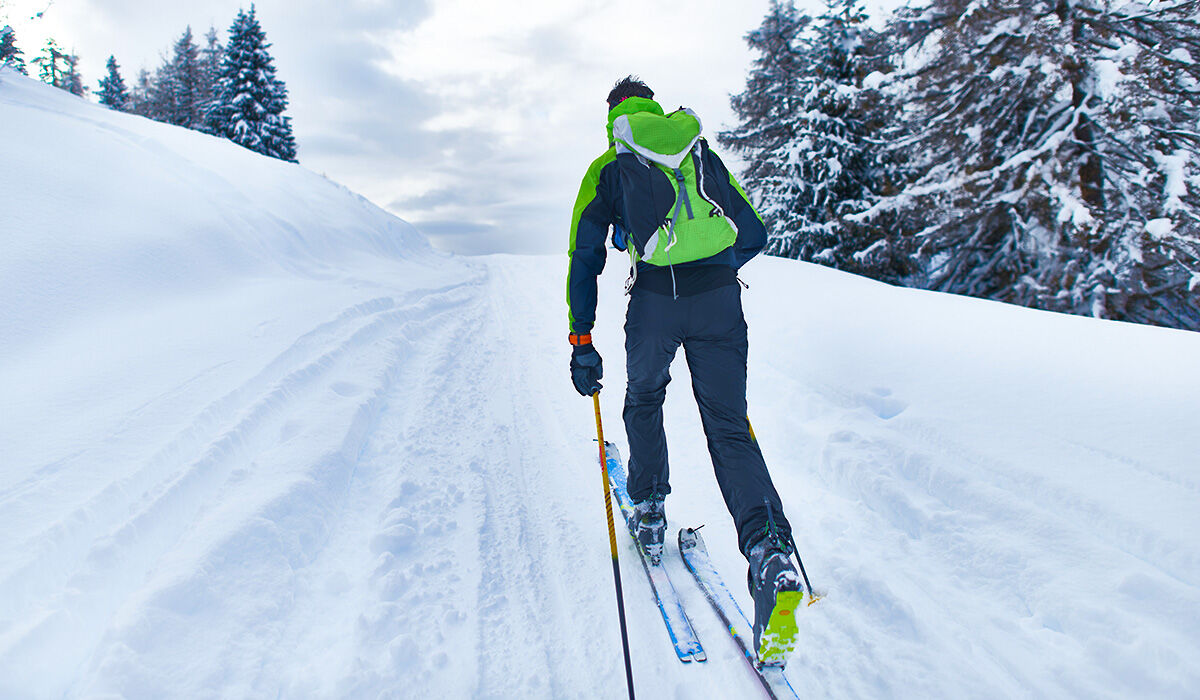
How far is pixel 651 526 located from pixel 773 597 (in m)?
0.98

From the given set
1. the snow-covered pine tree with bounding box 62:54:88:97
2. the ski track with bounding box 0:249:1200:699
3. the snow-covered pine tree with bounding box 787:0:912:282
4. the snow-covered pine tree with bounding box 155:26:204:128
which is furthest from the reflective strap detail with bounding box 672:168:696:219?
the snow-covered pine tree with bounding box 62:54:88:97

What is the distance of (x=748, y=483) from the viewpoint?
89.4 inches

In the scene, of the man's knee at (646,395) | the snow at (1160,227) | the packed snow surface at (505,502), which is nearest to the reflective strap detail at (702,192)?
the man's knee at (646,395)

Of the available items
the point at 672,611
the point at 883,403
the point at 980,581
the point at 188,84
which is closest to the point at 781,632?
the point at 672,611

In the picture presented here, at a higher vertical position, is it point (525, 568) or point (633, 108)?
point (633, 108)

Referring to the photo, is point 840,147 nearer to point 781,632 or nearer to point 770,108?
point 770,108

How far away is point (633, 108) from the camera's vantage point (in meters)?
2.56

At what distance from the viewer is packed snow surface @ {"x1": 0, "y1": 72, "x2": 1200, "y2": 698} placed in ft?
6.96

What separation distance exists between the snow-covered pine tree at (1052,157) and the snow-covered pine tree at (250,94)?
2887cm

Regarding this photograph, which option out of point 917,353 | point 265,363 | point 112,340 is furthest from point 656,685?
point 112,340

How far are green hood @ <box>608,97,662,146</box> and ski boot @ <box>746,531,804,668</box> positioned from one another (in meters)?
1.87

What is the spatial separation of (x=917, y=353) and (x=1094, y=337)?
1297mm

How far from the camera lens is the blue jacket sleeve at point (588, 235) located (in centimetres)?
252

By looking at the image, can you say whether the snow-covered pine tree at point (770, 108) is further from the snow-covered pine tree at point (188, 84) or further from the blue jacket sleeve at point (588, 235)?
the snow-covered pine tree at point (188, 84)
